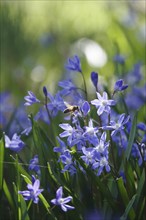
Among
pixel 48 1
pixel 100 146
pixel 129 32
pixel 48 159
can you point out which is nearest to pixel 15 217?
pixel 48 159

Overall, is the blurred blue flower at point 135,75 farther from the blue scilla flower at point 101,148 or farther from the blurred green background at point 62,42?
the blue scilla flower at point 101,148

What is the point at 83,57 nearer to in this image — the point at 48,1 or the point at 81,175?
the point at 48,1

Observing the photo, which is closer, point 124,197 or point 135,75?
point 124,197

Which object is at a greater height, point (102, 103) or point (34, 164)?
point (102, 103)

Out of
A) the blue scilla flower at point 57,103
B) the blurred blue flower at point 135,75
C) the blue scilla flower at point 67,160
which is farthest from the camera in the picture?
the blurred blue flower at point 135,75

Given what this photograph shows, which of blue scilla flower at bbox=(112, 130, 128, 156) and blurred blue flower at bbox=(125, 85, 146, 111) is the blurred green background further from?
blue scilla flower at bbox=(112, 130, 128, 156)

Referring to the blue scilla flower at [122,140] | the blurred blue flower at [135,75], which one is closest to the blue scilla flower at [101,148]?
the blue scilla flower at [122,140]

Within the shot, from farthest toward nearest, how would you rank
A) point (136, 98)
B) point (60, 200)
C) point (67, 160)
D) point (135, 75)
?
point (136, 98)
point (135, 75)
point (67, 160)
point (60, 200)

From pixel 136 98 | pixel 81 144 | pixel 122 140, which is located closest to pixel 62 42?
pixel 136 98

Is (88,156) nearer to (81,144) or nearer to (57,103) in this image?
(81,144)
